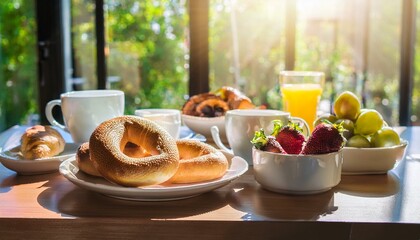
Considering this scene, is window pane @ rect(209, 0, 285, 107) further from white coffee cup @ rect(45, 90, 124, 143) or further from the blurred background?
white coffee cup @ rect(45, 90, 124, 143)

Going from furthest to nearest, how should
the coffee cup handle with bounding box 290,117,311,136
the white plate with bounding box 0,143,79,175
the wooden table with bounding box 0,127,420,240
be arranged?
the coffee cup handle with bounding box 290,117,311,136, the white plate with bounding box 0,143,79,175, the wooden table with bounding box 0,127,420,240

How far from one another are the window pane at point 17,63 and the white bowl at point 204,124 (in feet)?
7.37

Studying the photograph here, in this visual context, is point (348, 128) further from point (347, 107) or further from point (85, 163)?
point (85, 163)

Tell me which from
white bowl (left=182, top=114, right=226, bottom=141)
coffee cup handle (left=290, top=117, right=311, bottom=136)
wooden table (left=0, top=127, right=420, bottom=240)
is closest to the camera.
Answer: wooden table (left=0, top=127, right=420, bottom=240)

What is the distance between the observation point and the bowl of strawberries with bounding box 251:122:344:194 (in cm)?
82

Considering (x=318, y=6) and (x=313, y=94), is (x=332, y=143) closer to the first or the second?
(x=313, y=94)

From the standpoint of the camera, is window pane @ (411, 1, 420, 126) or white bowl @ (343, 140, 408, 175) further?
window pane @ (411, 1, 420, 126)

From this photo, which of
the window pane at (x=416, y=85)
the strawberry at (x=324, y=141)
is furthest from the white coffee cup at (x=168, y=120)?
the window pane at (x=416, y=85)

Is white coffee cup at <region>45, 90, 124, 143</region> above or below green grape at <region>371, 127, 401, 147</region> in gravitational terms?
above

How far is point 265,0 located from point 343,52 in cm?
84

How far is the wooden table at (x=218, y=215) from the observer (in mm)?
709

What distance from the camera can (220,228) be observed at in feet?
2.34

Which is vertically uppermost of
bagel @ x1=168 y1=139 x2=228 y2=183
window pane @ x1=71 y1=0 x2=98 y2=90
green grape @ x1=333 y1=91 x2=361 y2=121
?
window pane @ x1=71 y1=0 x2=98 y2=90

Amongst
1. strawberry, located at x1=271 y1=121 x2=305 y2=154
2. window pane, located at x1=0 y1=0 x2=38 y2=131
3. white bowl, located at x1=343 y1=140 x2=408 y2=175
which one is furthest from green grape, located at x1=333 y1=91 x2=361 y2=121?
window pane, located at x1=0 y1=0 x2=38 y2=131
